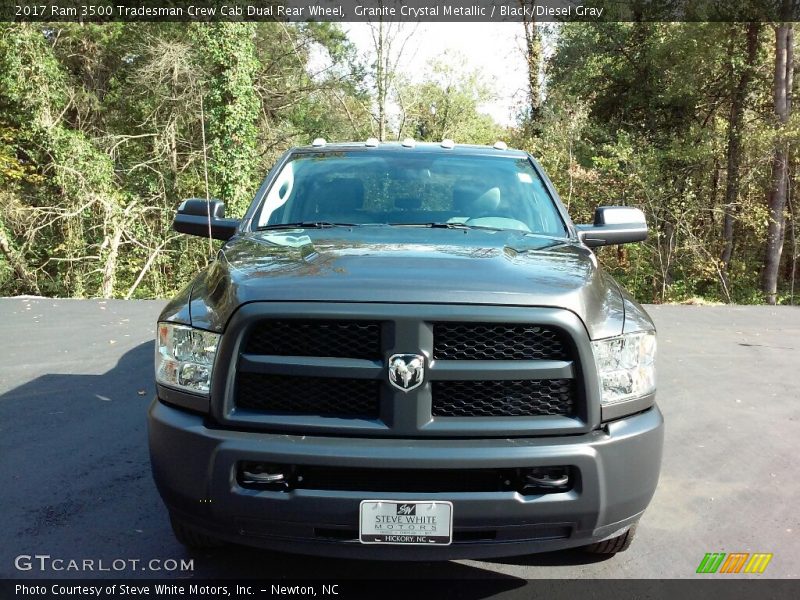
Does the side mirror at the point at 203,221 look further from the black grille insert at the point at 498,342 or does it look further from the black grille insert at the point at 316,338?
the black grille insert at the point at 498,342

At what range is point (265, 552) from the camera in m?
3.06

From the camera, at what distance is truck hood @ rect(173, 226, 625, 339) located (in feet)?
7.58

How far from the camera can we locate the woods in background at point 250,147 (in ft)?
61.9

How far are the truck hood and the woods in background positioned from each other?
16.0 metres

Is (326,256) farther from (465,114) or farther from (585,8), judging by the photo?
(465,114)

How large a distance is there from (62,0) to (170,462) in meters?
23.3

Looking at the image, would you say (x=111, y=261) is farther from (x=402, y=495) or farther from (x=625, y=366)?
(x=625, y=366)

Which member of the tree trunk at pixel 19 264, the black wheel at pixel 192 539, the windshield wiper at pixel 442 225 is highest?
the windshield wiper at pixel 442 225

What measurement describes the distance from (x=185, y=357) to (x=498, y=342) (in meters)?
1.12

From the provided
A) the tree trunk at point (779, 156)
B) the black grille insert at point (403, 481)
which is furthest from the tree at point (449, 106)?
the black grille insert at point (403, 481)

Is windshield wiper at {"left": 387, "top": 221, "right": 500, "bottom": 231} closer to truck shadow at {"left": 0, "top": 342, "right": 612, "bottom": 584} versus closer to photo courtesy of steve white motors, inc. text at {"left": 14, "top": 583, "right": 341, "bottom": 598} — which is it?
truck shadow at {"left": 0, "top": 342, "right": 612, "bottom": 584}

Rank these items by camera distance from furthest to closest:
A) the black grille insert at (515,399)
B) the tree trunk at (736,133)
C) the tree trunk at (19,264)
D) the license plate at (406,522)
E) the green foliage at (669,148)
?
the tree trunk at (19,264) → the tree trunk at (736,133) → the green foliage at (669,148) → the black grille insert at (515,399) → the license plate at (406,522)

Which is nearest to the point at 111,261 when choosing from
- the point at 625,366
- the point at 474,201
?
the point at 474,201

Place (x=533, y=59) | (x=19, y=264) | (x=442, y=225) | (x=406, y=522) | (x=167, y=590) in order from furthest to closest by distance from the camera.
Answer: (x=533, y=59), (x=19, y=264), (x=442, y=225), (x=167, y=590), (x=406, y=522)
